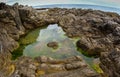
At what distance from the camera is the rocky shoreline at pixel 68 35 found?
20.8 meters

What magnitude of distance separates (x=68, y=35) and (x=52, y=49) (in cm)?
429

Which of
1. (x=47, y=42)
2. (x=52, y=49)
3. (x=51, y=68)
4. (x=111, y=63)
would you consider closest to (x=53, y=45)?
(x=52, y=49)

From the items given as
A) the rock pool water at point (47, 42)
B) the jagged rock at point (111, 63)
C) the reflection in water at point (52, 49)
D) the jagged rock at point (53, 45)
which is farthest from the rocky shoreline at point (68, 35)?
the jagged rock at point (53, 45)

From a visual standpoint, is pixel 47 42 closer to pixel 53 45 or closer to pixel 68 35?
pixel 53 45

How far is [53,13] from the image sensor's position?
1423 inches

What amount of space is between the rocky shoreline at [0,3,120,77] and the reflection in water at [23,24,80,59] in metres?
1.09

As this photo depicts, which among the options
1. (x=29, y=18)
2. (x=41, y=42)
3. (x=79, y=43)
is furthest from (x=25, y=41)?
(x=79, y=43)

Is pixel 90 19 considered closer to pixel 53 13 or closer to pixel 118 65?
pixel 53 13

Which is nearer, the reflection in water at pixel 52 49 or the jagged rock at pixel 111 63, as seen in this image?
the jagged rock at pixel 111 63

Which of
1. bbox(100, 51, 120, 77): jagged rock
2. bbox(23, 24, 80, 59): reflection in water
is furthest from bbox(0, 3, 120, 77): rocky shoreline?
bbox(23, 24, 80, 59): reflection in water

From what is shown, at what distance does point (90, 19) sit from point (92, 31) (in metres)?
2.79

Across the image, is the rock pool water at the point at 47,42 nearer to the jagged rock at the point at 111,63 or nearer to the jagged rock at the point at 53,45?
the jagged rock at the point at 53,45

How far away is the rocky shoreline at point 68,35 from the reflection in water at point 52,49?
1.09m

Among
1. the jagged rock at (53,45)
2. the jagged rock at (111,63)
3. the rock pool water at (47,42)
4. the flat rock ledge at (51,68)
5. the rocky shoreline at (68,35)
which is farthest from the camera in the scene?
the jagged rock at (53,45)
